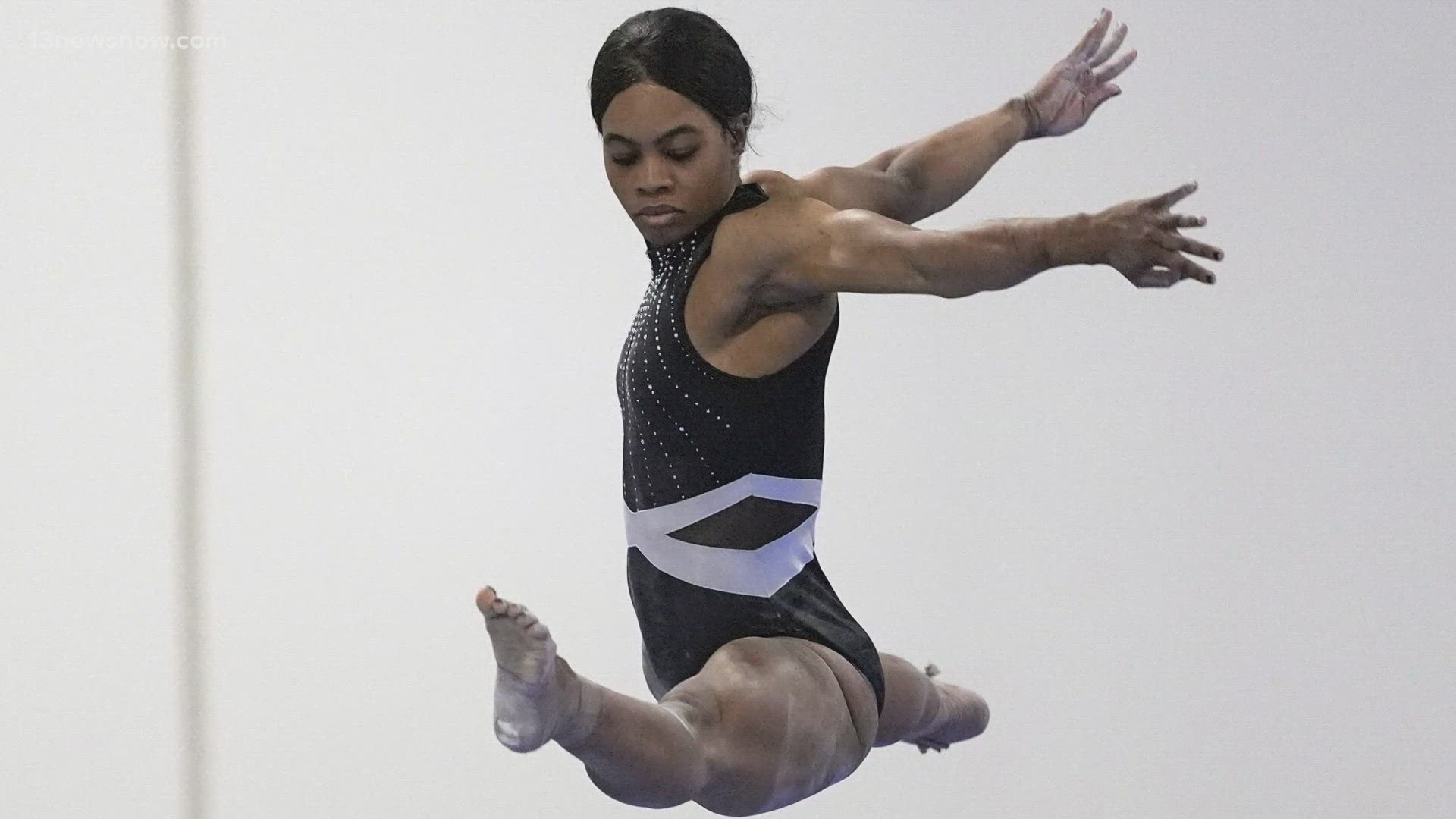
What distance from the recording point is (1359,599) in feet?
10.0

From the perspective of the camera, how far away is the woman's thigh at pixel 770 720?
5.49ft

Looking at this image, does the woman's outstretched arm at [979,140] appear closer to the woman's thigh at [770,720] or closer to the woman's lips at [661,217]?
the woman's lips at [661,217]

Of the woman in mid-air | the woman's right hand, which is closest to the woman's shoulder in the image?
the woman in mid-air

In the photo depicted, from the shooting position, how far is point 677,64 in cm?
176

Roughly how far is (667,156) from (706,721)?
1.98 feet

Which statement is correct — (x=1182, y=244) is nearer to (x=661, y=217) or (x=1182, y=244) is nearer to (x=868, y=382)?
(x=661, y=217)

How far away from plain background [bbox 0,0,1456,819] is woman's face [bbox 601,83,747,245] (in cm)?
131

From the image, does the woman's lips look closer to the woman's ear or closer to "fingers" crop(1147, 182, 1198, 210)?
the woman's ear

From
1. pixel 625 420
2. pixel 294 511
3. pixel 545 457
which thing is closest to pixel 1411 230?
pixel 545 457

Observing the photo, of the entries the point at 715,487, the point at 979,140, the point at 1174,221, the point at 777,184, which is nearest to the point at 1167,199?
the point at 1174,221

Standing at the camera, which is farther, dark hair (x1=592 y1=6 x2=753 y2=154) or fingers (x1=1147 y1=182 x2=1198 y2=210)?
dark hair (x1=592 y1=6 x2=753 y2=154)

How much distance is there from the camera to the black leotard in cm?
177

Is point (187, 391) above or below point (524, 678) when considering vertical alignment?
above

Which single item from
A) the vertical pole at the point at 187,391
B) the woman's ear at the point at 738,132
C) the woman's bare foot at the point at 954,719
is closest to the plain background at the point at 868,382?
the vertical pole at the point at 187,391
